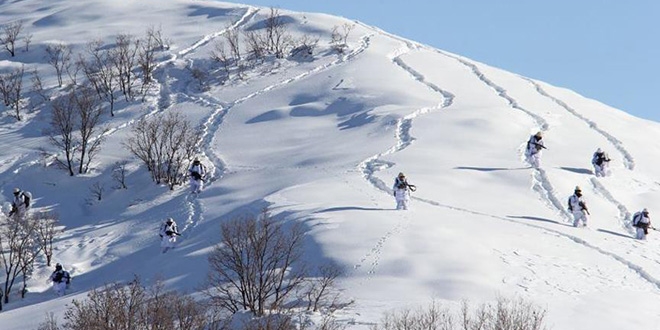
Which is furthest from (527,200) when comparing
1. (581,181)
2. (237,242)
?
(237,242)

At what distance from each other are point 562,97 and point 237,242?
4117 cm

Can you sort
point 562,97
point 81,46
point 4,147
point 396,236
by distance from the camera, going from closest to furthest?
point 396,236, point 4,147, point 562,97, point 81,46

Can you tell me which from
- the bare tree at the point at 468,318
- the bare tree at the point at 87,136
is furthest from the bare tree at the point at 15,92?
the bare tree at the point at 468,318

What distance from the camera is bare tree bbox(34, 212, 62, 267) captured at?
40.0 m

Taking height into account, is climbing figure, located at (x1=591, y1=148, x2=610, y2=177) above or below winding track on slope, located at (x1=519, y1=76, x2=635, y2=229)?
above

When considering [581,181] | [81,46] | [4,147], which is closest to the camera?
[581,181]

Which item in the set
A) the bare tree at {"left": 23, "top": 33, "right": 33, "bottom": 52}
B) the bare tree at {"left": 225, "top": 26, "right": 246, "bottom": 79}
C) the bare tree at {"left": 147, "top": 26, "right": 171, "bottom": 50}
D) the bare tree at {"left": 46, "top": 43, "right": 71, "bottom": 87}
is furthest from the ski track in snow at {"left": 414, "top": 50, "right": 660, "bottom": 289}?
the bare tree at {"left": 23, "top": 33, "right": 33, "bottom": 52}

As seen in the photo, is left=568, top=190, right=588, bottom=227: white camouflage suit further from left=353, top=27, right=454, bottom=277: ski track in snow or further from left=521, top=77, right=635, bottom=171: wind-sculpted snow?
Result: left=521, top=77, right=635, bottom=171: wind-sculpted snow

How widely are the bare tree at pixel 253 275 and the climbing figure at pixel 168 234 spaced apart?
761 centimetres

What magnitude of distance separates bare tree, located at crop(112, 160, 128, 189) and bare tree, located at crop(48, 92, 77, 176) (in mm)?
2068

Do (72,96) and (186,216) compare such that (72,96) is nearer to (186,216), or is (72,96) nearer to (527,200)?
(186,216)

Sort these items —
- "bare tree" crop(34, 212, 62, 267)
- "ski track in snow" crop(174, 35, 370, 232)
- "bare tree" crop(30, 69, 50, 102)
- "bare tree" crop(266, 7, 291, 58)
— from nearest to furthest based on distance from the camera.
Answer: "bare tree" crop(34, 212, 62, 267)
"ski track in snow" crop(174, 35, 370, 232)
"bare tree" crop(30, 69, 50, 102)
"bare tree" crop(266, 7, 291, 58)

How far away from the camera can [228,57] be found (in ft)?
228

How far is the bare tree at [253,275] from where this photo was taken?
81.5 ft
